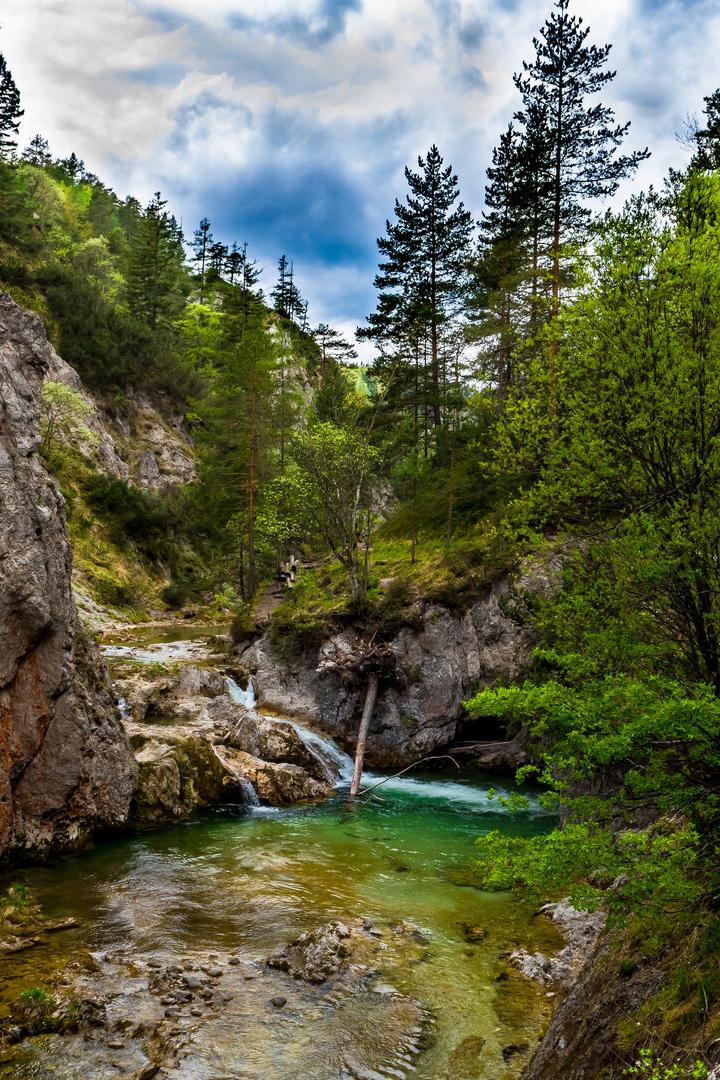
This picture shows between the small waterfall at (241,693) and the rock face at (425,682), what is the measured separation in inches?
15.7

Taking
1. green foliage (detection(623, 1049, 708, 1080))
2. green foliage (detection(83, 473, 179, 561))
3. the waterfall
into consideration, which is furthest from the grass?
green foliage (detection(83, 473, 179, 561))

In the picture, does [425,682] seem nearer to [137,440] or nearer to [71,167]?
[137,440]

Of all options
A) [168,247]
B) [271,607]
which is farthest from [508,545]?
[168,247]

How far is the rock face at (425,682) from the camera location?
824 inches

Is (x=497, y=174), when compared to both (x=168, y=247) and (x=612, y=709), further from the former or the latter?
(x=168, y=247)

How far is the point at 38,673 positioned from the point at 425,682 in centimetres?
1297

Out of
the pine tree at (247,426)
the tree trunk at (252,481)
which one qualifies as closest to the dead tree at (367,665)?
the pine tree at (247,426)

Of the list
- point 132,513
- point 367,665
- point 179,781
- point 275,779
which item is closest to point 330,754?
point 367,665

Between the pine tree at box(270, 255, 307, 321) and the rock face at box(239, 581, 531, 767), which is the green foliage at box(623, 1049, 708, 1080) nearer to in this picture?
the rock face at box(239, 581, 531, 767)

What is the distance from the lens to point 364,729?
19.8 m

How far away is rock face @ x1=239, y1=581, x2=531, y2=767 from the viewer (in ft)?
68.6

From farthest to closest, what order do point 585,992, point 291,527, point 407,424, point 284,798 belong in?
point 407,424
point 291,527
point 284,798
point 585,992

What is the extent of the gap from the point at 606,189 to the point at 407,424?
1611 cm

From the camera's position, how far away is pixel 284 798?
16.6 meters
